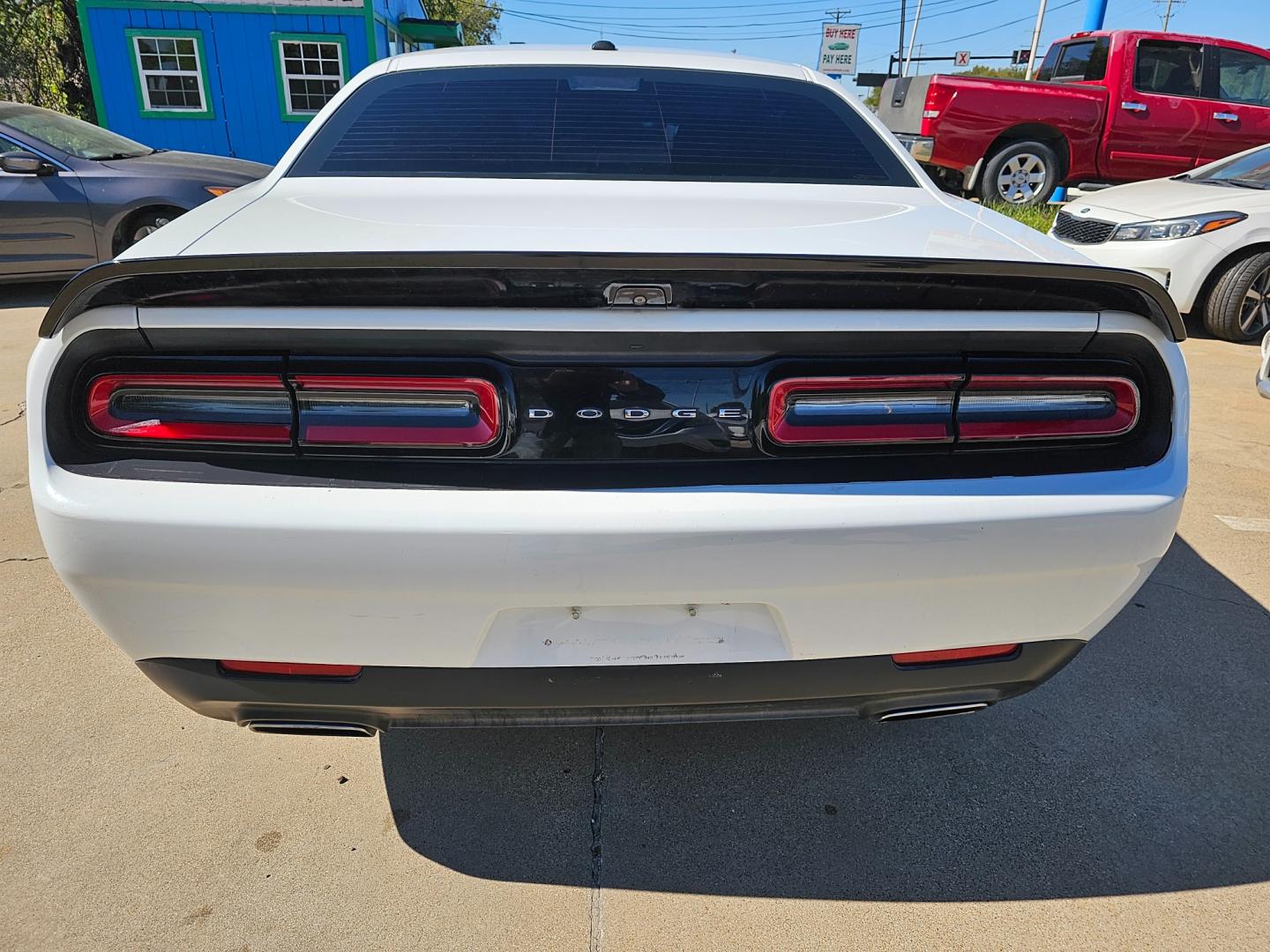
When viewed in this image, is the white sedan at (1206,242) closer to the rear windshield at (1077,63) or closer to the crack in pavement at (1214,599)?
the crack in pavement at (1214,599)

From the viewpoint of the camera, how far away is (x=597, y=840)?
6.36 feet

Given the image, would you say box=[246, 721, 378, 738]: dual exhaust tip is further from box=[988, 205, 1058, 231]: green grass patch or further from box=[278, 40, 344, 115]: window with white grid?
box=[278, 40, 344, 115]: window with white grid

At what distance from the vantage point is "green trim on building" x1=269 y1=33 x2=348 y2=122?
15156 millimetres

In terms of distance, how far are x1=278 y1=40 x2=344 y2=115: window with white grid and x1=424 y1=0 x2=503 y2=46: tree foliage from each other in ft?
50.4

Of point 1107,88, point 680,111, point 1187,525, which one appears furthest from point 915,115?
point 680,111

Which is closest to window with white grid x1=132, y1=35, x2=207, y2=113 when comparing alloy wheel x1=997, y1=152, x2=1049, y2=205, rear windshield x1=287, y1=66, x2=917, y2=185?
alloy wheel x1=997, y1=152, x2=1049, y2=205

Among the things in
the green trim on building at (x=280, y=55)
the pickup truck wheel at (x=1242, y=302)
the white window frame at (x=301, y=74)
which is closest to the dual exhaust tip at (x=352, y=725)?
the pickup truck wheel at (x=1242, y=302)

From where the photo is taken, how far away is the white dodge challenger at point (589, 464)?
1425mm

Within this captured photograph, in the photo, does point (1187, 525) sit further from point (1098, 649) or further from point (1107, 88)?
point (1107, 88)

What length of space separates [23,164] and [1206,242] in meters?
8.85

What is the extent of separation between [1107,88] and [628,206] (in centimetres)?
1009

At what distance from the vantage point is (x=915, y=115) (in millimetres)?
9898

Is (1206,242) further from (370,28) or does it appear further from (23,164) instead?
(370,28)

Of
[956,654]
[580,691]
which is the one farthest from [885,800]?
[580,691]
